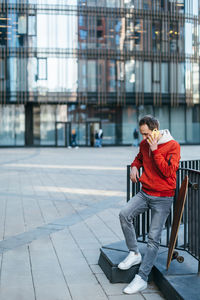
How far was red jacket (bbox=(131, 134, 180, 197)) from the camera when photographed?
13.9 feet

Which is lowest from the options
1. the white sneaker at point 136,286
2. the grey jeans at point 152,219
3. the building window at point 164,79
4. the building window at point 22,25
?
the white sneaker at point 136,286

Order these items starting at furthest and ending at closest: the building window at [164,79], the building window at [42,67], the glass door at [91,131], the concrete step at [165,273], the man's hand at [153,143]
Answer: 1. the building window at [164,79]
2. the glass door at [91,131]
3. the building window at [42,67]
4. the man's hand at [153,143]
5. the concrete step at [165,273]

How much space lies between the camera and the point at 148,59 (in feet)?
134

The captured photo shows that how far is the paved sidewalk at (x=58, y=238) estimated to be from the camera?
4512mm

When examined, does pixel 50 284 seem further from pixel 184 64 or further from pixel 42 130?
pixel 184 64

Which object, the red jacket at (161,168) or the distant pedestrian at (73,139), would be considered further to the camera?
the distant pedestrian at (73,139)

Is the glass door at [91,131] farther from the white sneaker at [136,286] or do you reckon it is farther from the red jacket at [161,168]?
the white sneaker at [136,286]

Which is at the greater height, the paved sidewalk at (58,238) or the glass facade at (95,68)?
the glass facade at (95,68)

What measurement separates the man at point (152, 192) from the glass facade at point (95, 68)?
34.9m

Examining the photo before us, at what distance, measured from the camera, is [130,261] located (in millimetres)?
4617

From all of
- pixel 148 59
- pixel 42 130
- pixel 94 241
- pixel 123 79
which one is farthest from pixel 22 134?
pixel 94 241

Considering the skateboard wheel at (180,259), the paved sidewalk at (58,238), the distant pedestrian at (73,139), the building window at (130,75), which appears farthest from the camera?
the building window at (130,75)

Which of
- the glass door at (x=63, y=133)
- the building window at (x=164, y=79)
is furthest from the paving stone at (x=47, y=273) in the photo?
the building window at (x=164, y=79)

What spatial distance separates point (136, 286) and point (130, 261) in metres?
0.30
